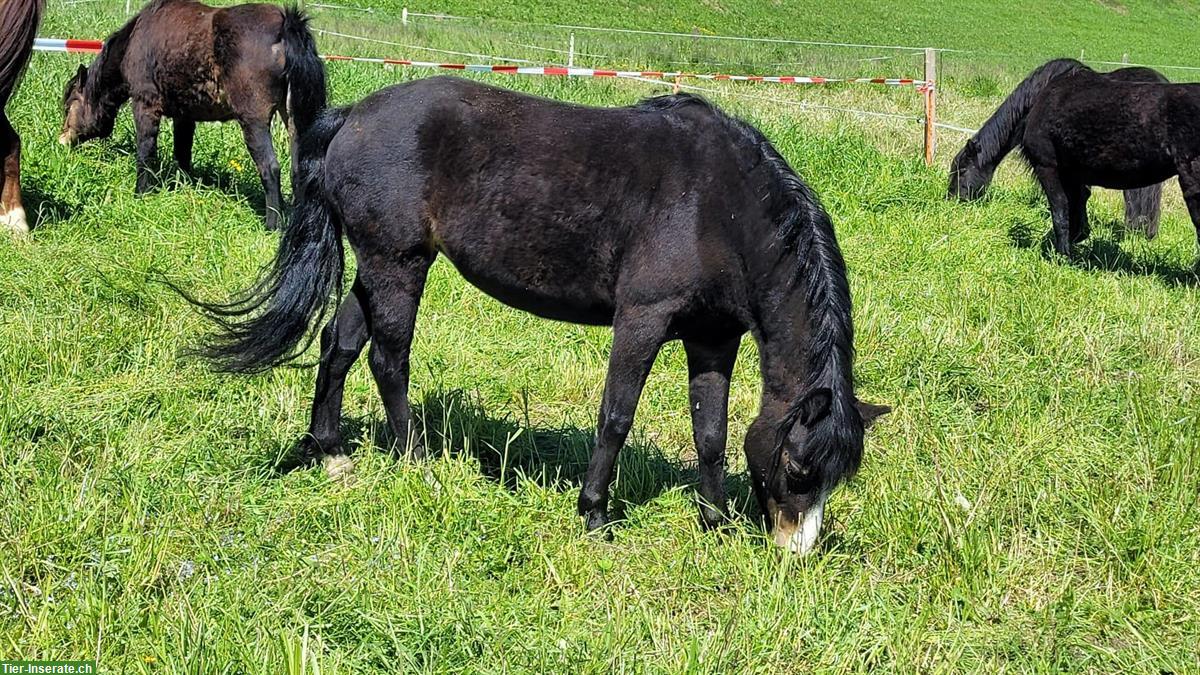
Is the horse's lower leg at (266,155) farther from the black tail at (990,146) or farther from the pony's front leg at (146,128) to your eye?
the black tail at (990,146)

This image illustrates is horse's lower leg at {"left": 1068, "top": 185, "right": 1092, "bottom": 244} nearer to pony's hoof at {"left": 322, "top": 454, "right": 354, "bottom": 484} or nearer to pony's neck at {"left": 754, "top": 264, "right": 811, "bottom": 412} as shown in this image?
pony's neck at {"left": 754, "top": 264, "right": 811, "bottom": 412}

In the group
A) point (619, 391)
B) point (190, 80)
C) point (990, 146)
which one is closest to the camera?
point (619, 391)

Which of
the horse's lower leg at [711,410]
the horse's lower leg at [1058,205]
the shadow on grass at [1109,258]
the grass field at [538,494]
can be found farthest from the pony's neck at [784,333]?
the horse's lower leg at [1058,205]

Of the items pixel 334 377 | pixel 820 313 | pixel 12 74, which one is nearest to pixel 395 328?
pixel 334 377

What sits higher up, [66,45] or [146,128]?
[66,45]

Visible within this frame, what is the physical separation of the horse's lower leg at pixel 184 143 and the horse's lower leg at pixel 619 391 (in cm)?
589

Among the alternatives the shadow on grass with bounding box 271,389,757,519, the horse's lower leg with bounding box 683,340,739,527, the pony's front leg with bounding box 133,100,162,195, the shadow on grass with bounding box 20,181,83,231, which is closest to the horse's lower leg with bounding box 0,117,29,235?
the shadow on grass with bounding box 20,181,83,231

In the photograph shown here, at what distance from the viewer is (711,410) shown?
4484 mm

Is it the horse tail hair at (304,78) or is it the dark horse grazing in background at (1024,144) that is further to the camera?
the dark horse grazing in background at (1024,144)

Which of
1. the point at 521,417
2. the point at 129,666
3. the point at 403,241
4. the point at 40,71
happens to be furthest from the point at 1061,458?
the point at 40,71

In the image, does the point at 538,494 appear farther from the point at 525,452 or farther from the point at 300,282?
the point at 300,282

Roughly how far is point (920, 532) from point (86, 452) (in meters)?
3.36

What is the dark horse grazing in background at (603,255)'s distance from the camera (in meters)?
4.06

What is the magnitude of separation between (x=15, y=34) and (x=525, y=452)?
4558mm
